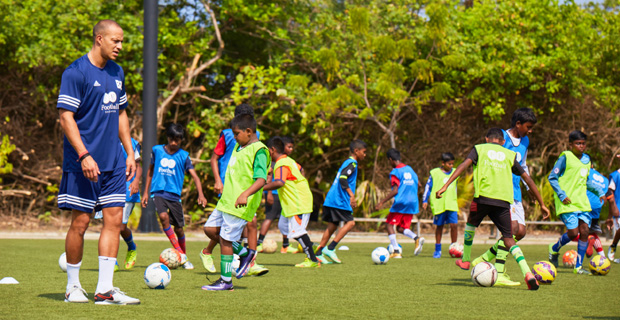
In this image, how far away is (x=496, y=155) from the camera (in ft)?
27.0

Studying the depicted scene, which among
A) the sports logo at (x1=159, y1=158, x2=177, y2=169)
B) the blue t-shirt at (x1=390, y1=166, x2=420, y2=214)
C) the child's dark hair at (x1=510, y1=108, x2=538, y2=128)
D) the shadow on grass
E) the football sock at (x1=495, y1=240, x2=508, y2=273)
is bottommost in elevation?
the shadow on grass

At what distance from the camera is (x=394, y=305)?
20.7ft

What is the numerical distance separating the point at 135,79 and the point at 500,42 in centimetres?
991

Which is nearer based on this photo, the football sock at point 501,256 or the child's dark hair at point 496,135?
the football sock at point 501,256

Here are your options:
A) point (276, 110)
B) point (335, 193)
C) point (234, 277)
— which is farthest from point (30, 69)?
point (234, 277)

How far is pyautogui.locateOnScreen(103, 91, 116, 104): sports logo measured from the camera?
5.95m

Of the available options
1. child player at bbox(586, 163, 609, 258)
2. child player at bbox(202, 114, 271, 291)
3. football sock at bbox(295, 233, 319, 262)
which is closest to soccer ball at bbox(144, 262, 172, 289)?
child player at bbox(202, 114, 271, 291)

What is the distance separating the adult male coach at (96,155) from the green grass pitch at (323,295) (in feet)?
0.97

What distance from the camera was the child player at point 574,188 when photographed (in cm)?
1013

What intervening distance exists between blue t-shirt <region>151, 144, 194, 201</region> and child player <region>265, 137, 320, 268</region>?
1353 mm

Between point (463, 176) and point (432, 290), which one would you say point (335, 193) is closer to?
point (432, 290)

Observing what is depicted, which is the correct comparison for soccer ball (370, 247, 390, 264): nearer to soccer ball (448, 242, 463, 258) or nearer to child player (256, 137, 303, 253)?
soccer ball (448, 242, 463, 258)

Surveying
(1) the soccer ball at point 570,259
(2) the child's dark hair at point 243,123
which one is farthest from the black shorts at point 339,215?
(2) the child's dark hair at point 243,123

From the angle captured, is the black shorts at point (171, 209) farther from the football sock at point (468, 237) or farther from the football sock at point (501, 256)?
the football sock at point (501, 256)
